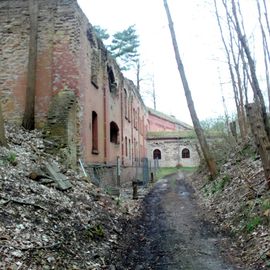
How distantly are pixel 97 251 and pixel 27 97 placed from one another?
8.94 meters

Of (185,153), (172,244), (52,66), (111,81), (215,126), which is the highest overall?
(111,81)

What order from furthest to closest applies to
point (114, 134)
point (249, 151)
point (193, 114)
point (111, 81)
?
1. point (114, 134)
2. point (111, 81)
3. point (193, 114)
4. point (249, 151)

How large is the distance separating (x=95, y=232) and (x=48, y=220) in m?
1.16

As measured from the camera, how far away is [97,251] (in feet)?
21.9

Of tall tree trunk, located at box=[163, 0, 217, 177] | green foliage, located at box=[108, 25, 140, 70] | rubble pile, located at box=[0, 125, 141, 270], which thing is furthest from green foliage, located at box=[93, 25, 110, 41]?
rubble pile, located at box=[0, 125, 141, 270]

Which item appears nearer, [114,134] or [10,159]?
[10,159]

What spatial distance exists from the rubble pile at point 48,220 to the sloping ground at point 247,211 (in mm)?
2587

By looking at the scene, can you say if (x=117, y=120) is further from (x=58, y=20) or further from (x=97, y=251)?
(x=97, y=251)

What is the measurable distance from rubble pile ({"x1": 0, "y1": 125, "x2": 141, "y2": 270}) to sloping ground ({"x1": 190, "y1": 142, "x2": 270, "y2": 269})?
2587mm

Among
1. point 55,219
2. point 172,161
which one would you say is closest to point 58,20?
point 55,219

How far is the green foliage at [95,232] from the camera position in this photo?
7.25 metres

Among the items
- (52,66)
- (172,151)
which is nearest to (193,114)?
(52,66)

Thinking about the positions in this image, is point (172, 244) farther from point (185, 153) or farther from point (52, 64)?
point (185, 153)

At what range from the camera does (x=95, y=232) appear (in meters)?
7.50
